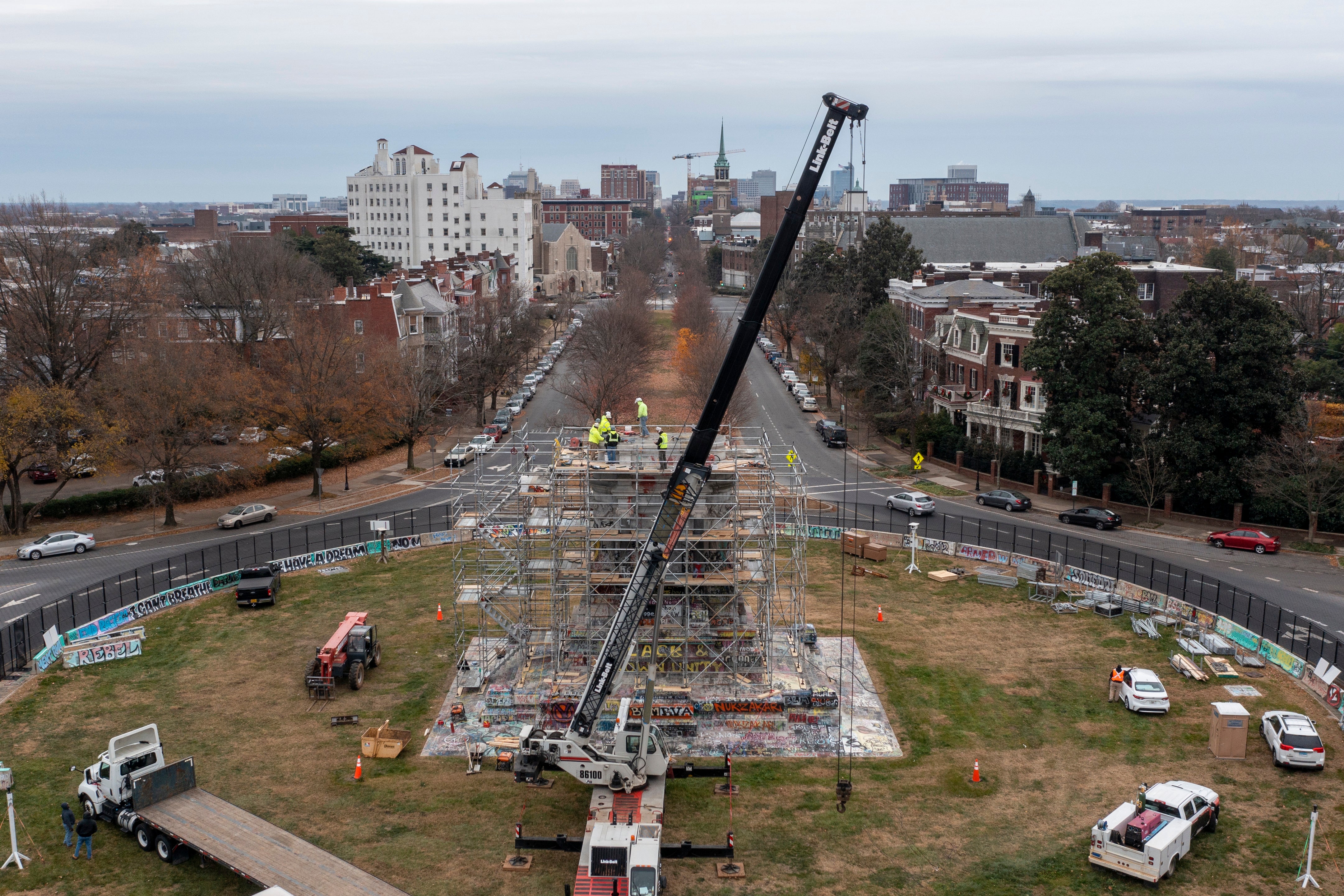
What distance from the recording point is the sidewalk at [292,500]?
58406 mm

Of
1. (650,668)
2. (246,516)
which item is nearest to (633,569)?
(650,668)

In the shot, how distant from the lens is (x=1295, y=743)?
31.6 metres

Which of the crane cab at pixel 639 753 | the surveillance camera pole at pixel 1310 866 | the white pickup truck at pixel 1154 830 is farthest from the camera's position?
the crane cab at pixel 639 753

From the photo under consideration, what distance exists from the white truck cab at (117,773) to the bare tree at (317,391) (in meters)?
35.0

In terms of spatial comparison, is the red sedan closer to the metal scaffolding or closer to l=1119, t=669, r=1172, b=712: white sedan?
l=1119, t=669, r=1172, b=712: white sedan

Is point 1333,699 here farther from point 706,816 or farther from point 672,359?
point 672,359

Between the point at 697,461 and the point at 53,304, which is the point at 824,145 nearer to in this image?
the point at 697,461

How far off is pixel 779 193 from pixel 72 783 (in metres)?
136

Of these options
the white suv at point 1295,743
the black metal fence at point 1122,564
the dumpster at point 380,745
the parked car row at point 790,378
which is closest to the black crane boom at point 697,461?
the dumpster at point 380,745

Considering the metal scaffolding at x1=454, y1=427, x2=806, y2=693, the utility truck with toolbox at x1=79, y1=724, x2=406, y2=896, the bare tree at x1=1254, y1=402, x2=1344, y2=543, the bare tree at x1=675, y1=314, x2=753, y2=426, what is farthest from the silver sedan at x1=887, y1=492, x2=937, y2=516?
the utility truck with toolbox at x1=79, y1=724, x2=406, y2=896

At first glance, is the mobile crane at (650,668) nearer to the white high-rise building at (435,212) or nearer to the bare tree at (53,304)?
the bare tree at (53,304)

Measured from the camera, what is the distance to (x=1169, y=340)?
198 feet

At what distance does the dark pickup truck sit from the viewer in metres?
46.0

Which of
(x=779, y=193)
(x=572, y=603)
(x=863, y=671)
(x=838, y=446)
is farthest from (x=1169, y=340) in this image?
(x=779, y=193)
